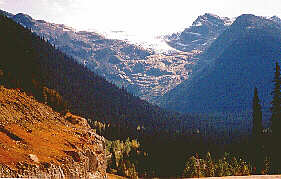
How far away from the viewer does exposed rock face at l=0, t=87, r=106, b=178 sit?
99.0 ft

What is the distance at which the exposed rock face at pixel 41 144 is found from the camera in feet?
99.0

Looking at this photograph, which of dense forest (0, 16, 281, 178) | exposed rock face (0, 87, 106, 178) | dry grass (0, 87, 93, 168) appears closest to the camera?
exposed rock face (0, 87, 106, 178)

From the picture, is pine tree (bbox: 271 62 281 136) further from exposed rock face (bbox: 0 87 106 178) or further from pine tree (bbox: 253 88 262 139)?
exposed rock face (bbox: 0 87 106 178)

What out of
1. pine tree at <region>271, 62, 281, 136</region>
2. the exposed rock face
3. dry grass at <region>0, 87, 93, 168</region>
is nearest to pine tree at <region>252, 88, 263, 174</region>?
pine tree at <region>271, 62, 281, 136</region>

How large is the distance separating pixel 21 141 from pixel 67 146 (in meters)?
9.56

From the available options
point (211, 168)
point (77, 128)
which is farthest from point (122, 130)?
point (77, 128)

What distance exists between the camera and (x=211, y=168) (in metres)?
108

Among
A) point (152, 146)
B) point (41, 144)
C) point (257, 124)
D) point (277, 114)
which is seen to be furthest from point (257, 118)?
point (152, 146)

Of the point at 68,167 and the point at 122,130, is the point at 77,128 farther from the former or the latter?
the point at 122,130

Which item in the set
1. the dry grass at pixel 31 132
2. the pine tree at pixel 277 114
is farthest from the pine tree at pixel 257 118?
the dry grass at pixel 31 132

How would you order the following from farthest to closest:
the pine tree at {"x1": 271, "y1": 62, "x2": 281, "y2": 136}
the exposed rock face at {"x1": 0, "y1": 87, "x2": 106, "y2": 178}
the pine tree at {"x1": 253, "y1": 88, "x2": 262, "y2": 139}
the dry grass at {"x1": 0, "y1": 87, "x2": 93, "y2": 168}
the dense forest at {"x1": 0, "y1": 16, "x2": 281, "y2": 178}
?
the pine tree at {"x1": 253, "y1": 88, "x2": 262, "y2": 139} → the dense forest at {"x1": 0, "y1": 16, "x2": 281, "y2": 178} → the pine tree at {"x1": 271, "y1": 62, "x2": 281, "y2": 136} → the dry grass at {"x1": 0, "y1": 87, "x2": 93, "y2": 168} → the exposed rock face at {"x1": 0, "y1": 87, "x2": 106, "y2": 178}

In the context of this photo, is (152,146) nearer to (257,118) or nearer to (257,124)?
(257,124)

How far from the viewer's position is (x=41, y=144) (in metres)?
37.5

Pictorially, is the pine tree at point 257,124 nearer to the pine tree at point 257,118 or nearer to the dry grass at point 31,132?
the pine tree at point 257,118
